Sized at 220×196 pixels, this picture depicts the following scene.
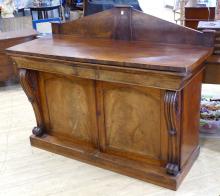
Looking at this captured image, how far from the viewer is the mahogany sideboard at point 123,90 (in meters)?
1.70

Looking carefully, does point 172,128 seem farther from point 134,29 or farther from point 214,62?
point 134,29

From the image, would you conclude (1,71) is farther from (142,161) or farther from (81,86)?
(142,161)

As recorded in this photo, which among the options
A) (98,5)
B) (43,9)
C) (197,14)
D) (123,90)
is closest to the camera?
(123,90)

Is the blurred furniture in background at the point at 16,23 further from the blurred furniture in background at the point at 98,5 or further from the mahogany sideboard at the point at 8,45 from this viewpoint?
the mahogany sideboard at the point at 8,45

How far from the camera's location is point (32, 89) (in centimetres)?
225

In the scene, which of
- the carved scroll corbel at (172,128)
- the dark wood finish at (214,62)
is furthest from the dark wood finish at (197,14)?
the carved scroll corbel at (172,128)

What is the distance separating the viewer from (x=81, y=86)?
6.72 feet

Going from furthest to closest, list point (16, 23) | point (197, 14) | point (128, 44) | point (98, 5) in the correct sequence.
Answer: point (16, 23)
point (98, 5)
point (197, 14)
point (128, 44)

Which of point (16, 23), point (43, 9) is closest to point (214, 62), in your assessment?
point (16, 23)

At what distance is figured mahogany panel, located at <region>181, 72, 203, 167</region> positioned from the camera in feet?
5.98

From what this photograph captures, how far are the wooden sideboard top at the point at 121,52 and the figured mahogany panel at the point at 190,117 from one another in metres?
0.19

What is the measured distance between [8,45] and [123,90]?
2009 mm

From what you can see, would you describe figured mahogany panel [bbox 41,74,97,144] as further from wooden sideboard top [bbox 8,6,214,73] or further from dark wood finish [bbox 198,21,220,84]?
dark wood finish [bbox 198,21,220,84]

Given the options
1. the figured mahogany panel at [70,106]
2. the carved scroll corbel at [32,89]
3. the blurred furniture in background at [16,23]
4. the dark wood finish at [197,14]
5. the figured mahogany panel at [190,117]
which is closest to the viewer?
the figured mahogany panel at [190,117]
